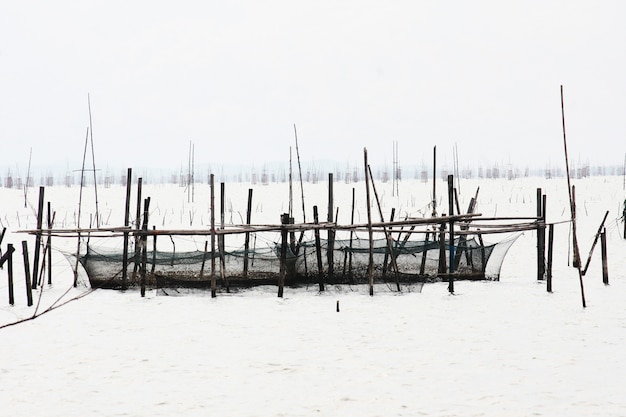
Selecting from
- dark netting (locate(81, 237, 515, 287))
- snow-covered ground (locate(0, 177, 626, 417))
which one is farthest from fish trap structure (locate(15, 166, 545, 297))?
snow-covered ground (locate(0, 177, 626, 417))

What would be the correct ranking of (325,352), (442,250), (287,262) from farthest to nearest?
(442,250)
(287,262)
(325,352)

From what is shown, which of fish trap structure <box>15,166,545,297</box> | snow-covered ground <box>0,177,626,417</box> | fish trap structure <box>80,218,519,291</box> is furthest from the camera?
fish trap structure <box>80,218,519,291</box>

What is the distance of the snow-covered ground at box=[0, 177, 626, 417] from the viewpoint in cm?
520

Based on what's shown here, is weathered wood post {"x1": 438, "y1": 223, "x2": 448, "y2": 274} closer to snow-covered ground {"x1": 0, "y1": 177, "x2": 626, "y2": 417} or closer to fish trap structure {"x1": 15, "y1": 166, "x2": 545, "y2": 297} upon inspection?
fish trap structure {"x1": 15, "y1": 166, "x2": 545, "y2": 297}

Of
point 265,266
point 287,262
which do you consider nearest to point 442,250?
point 287,262

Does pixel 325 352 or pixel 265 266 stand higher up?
pixel 265 266

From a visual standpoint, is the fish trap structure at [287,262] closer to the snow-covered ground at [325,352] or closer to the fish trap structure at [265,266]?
the fish trap structure at [265,266]

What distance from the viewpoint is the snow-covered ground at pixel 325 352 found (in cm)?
520

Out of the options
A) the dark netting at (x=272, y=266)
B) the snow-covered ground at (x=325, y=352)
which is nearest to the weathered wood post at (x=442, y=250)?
the dark netting at (x=272, y=266)

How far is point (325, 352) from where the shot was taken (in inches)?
269

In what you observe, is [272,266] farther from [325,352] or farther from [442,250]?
[325,352]

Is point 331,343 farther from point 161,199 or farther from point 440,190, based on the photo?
point 440,190

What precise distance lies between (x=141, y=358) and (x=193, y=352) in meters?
0.56

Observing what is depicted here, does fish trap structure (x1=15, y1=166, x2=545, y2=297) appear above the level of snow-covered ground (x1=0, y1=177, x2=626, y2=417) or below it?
above
